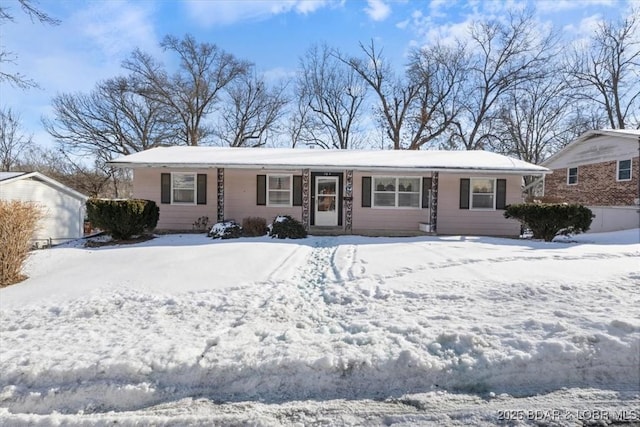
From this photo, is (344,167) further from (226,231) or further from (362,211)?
(226,231)

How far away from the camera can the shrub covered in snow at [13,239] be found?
20.4ft

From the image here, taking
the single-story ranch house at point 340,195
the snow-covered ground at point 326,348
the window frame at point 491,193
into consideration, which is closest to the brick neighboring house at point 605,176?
the single-story ranch house at point 340,195

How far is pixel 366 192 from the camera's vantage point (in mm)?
12883

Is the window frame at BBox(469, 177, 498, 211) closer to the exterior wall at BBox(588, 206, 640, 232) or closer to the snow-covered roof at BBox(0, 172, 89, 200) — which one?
the exterior wall at BBox(588, 206, 640, 232)

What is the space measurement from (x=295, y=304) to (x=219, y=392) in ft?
6.62

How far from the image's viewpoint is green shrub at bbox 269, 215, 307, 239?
10.9m

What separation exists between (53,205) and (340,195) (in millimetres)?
11598

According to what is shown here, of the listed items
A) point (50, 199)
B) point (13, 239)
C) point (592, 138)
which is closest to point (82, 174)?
point (50, 199)

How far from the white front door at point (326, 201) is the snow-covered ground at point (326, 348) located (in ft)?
22.2

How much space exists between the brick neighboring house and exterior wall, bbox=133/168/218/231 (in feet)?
59.3

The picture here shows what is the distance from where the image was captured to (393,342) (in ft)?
11.5

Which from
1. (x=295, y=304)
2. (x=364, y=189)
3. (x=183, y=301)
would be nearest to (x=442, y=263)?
(x=295, y=304)

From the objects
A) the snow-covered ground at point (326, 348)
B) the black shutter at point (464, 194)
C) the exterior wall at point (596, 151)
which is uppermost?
the exterior wall at point (596, 151)

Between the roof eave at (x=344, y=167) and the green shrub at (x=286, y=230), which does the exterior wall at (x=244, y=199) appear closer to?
the roof eave at (x=344, y=167)
